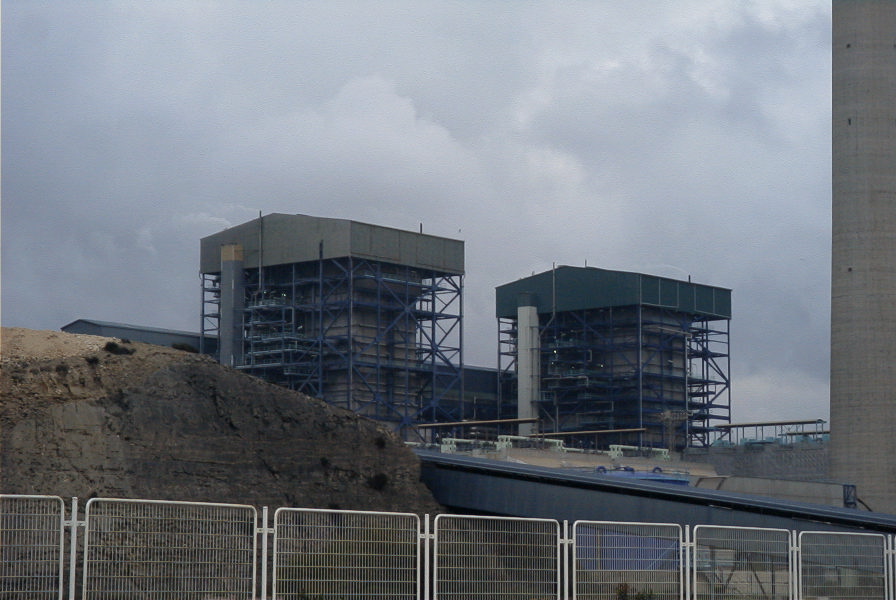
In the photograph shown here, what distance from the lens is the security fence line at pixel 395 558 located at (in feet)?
45.6

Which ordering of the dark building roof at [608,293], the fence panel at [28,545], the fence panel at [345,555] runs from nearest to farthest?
the fence panel at [28,545]
the fence panel at [345,555]
the dark building roof at [608,293]

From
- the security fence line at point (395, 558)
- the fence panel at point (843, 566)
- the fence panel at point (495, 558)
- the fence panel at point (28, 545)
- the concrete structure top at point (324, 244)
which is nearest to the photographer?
the fence panel at point (28, 545)

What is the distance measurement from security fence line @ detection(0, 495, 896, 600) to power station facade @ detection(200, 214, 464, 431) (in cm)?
7028

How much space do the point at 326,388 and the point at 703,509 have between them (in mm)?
49990

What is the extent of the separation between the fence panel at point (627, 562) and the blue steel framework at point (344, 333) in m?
70.1

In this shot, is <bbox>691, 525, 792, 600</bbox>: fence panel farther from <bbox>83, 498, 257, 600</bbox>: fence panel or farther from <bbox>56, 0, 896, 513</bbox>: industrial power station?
<bbox>56, 0, 896, 513</bbox>: industrial power station

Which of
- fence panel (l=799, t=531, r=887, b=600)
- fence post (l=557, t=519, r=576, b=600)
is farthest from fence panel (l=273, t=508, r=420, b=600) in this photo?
fence panel (l=799, t=531, r=887, b=600)

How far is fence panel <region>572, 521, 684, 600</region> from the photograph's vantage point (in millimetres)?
17781

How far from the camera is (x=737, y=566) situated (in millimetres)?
18812

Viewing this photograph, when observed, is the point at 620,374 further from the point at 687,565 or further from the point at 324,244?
the point at 687,565

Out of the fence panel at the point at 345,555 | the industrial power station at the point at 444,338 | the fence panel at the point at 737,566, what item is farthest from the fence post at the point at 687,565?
the industrial power station at the point at 444,338

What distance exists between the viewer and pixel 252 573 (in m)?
15.0

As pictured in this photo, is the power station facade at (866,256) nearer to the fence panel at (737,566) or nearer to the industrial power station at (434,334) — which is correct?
the industrial power station at (434,334)

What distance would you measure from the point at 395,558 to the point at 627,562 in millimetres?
3763
